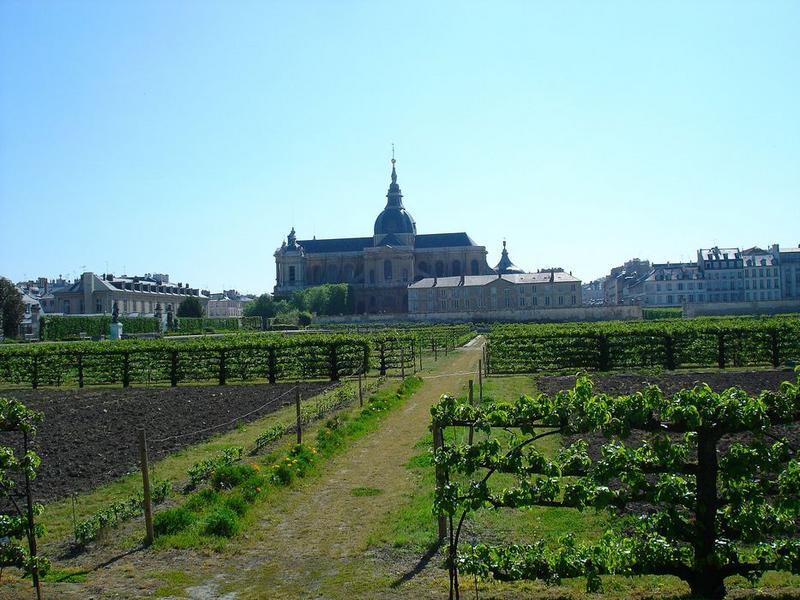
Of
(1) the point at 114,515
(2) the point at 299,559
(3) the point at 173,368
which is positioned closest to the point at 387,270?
(3) the point at 173,368

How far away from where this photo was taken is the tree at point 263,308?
10744 centimetres

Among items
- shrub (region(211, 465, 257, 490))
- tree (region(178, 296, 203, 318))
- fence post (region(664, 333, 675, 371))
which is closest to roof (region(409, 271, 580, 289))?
tree (region(178, 296, 203, 318))

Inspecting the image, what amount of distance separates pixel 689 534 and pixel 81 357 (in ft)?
97.0

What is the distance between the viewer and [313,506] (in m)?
10.8

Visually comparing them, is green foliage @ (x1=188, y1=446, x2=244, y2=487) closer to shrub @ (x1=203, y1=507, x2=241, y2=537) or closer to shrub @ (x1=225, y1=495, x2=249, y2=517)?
shrub @ (x1=225, y1=495, x2=249, y2=517)

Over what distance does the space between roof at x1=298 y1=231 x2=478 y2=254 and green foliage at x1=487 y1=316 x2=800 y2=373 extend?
94720 millimetres

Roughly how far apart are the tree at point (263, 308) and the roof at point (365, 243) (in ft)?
82.2

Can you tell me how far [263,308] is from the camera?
108 metres

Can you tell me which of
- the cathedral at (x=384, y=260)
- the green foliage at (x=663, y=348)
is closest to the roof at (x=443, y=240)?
the cathedral at (x=384, y=260)

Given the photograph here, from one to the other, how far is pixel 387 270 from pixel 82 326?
59466 millimetres

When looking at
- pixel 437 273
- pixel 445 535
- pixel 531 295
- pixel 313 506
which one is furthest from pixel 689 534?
pixel 437 273

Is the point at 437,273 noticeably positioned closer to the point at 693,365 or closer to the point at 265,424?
the point at 693,365

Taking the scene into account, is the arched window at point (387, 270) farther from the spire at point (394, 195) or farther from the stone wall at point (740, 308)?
the stone wall at point (740, 308)

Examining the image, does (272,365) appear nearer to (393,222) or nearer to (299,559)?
(299,559)
